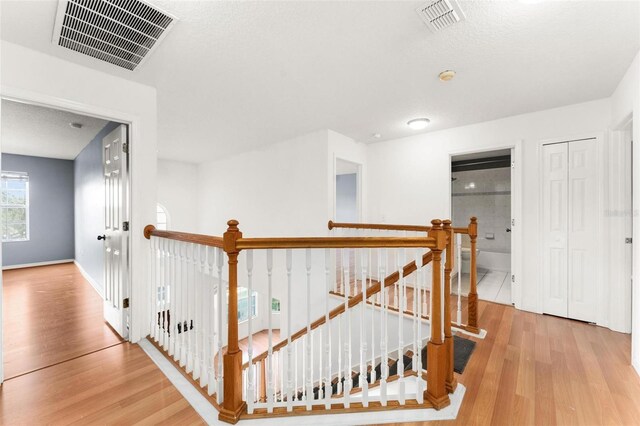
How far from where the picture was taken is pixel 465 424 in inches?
60.4

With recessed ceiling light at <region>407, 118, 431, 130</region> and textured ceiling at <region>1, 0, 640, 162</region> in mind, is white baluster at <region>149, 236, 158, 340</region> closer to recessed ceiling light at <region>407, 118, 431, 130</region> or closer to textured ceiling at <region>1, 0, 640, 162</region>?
textured ceiling at <region>1, 0, 640, 162</region>

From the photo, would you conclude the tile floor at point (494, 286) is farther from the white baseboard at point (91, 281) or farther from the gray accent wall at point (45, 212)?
the gray accent wall at point (45, 212)

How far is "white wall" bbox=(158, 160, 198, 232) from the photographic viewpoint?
235 inches

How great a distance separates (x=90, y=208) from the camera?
4.40 meters

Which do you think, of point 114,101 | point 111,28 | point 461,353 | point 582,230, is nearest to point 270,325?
point 461,353

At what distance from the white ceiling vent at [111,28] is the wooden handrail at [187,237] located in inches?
54.4

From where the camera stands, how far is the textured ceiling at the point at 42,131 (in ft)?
10.5

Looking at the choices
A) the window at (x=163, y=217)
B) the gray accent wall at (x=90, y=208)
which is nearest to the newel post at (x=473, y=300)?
the gray accent wall at (x=90, y=208)

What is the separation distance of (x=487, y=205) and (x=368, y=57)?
5.40m

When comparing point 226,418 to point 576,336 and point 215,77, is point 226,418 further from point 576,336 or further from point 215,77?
point 576,336

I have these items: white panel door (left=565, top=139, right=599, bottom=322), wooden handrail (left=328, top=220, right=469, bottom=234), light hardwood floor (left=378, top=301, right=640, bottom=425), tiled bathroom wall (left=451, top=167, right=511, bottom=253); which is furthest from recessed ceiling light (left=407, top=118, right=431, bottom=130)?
tiled bathroom wall (left=451, top=167, right=511, bottom=253)

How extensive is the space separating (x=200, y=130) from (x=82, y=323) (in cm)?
276

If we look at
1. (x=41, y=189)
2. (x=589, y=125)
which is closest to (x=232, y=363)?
(x=589, y=125)

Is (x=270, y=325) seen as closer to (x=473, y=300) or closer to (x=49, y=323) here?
(x=473, y=300)
